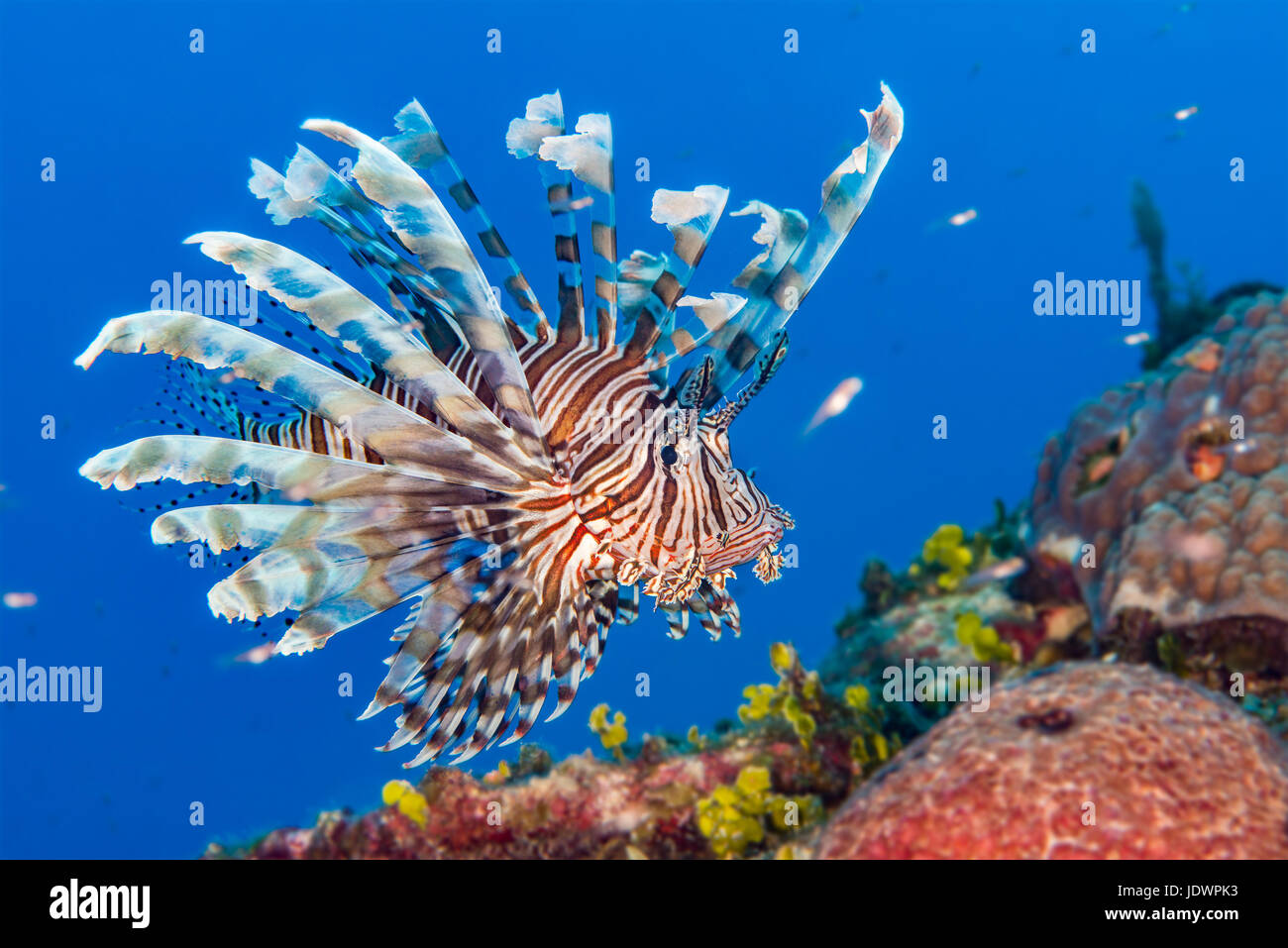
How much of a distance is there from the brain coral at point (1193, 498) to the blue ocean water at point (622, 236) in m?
20.0

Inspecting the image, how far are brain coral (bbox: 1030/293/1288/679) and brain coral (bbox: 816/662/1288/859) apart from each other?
218 cm

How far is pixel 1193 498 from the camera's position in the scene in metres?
5.73

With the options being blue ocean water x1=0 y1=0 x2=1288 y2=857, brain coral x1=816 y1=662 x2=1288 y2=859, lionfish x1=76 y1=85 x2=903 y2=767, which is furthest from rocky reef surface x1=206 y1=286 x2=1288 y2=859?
blue ocean water x1=0 y1=0 x2=1288 y2=857

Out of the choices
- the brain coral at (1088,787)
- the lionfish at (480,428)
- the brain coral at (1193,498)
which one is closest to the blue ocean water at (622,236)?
the brain coral at (1193,498)

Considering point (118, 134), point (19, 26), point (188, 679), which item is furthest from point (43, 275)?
point (188, 679)

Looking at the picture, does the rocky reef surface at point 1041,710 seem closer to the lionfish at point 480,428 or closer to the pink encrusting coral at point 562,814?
the pink encrusting coral at point 562,814

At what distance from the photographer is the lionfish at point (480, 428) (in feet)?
10.1

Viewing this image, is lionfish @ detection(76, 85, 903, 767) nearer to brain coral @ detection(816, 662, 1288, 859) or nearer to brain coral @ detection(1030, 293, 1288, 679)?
brain coral @ detection(816, 662, 1288, 859)

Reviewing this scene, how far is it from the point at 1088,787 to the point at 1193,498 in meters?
3.87

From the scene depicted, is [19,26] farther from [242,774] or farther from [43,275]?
[242,774]

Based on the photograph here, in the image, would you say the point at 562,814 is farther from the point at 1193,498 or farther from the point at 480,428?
the point at 1193,498

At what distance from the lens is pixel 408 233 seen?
3.03 metres

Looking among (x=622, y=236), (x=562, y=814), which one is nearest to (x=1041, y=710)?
(x=562, y=814)
